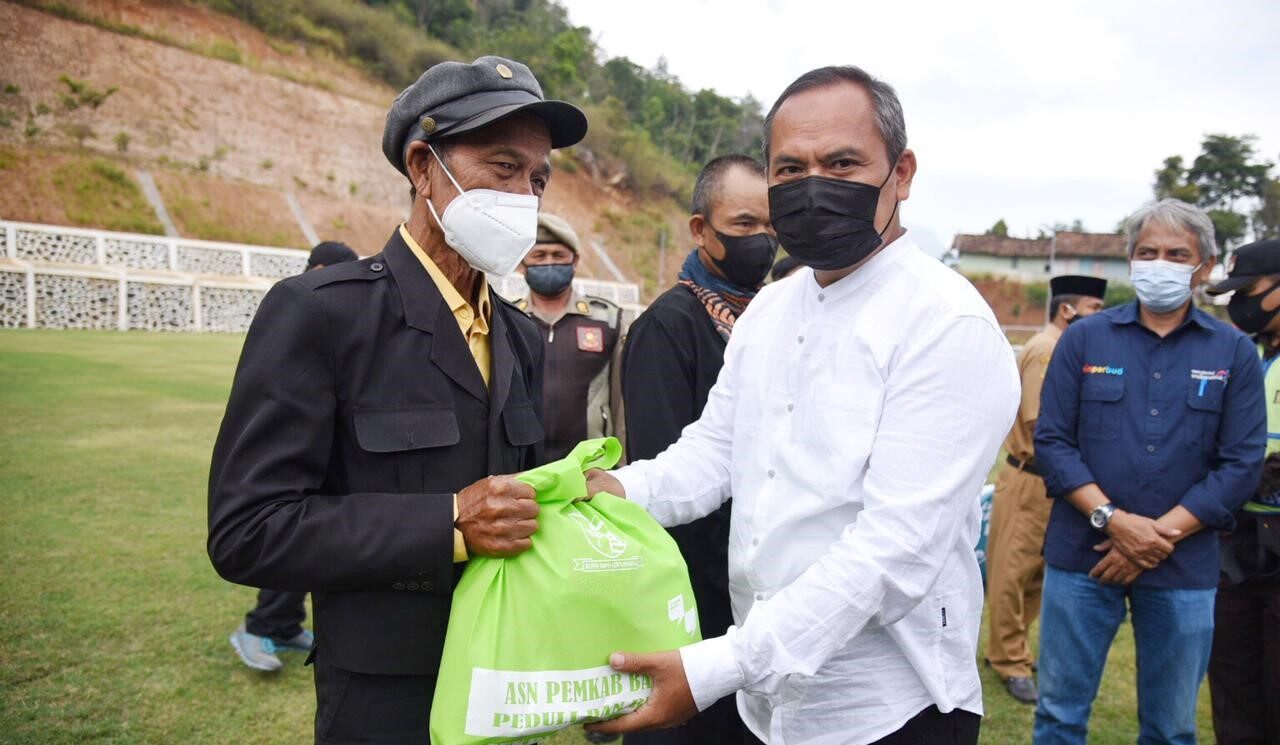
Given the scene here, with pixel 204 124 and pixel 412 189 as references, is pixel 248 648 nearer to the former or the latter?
pixel 412 189

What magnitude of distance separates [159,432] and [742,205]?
9064mm

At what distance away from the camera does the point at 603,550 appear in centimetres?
159

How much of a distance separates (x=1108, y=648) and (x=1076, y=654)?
137 mm

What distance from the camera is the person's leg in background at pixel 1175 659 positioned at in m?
2.90

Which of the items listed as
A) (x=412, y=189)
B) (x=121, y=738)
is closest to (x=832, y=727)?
(x=412, y=189)

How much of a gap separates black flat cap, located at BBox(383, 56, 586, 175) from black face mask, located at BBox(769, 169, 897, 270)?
56cm

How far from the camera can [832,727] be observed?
5.82 feet

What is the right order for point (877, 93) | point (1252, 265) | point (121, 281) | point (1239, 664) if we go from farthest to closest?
1. point (121, 281)
2. point (1252, 265)
3. point (1239, 664)
4. point (877, 93)

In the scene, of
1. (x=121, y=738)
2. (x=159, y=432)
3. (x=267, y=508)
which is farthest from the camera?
(x=159, y=432)

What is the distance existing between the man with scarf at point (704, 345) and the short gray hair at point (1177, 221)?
167 centimetres

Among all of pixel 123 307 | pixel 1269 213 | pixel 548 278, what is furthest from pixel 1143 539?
pixel 1269 213

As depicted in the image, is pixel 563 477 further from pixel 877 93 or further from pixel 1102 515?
pixel 1102 515

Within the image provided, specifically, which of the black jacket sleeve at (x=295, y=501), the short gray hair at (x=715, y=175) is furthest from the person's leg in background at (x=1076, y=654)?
the black jacket sleeve at (x=295, y=501)

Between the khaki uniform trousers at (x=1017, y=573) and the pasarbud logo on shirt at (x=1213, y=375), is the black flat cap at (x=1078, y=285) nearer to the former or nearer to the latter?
the khaki uniform trousers at (x=1017, y=573)
